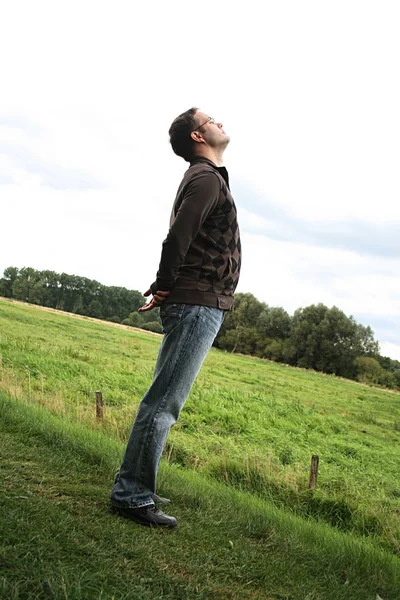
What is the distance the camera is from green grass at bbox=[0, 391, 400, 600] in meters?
2.28

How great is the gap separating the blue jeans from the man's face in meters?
1.20

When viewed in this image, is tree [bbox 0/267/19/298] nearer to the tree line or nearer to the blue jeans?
the tree line

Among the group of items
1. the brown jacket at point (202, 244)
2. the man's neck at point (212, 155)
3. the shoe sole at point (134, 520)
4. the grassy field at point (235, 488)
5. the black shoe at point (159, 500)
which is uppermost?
the man's neck at point (212, 155)

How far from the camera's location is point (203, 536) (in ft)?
10.5

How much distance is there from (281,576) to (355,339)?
67499 mm

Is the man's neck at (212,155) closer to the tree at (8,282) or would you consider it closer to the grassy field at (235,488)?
the grassy field at (235,488)

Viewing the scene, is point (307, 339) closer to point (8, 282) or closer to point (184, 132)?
point (184, 132)

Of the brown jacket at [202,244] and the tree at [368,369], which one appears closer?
the brown jacket at [202,244]

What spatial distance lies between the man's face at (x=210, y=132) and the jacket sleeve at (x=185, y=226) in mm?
479

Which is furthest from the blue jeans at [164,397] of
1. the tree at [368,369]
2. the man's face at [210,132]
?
the tree at [368,369]

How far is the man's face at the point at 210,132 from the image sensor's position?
3.57 m

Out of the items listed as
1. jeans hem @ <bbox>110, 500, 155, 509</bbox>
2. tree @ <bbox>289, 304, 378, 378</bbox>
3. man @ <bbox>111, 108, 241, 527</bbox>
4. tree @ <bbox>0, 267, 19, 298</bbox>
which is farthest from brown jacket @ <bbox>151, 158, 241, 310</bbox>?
tree @ <bbox>0, 267, 19, 298</bbox>

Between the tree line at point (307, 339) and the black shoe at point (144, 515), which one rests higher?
the tree line at point (307, 339)

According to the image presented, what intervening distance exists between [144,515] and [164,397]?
71 centimetres
